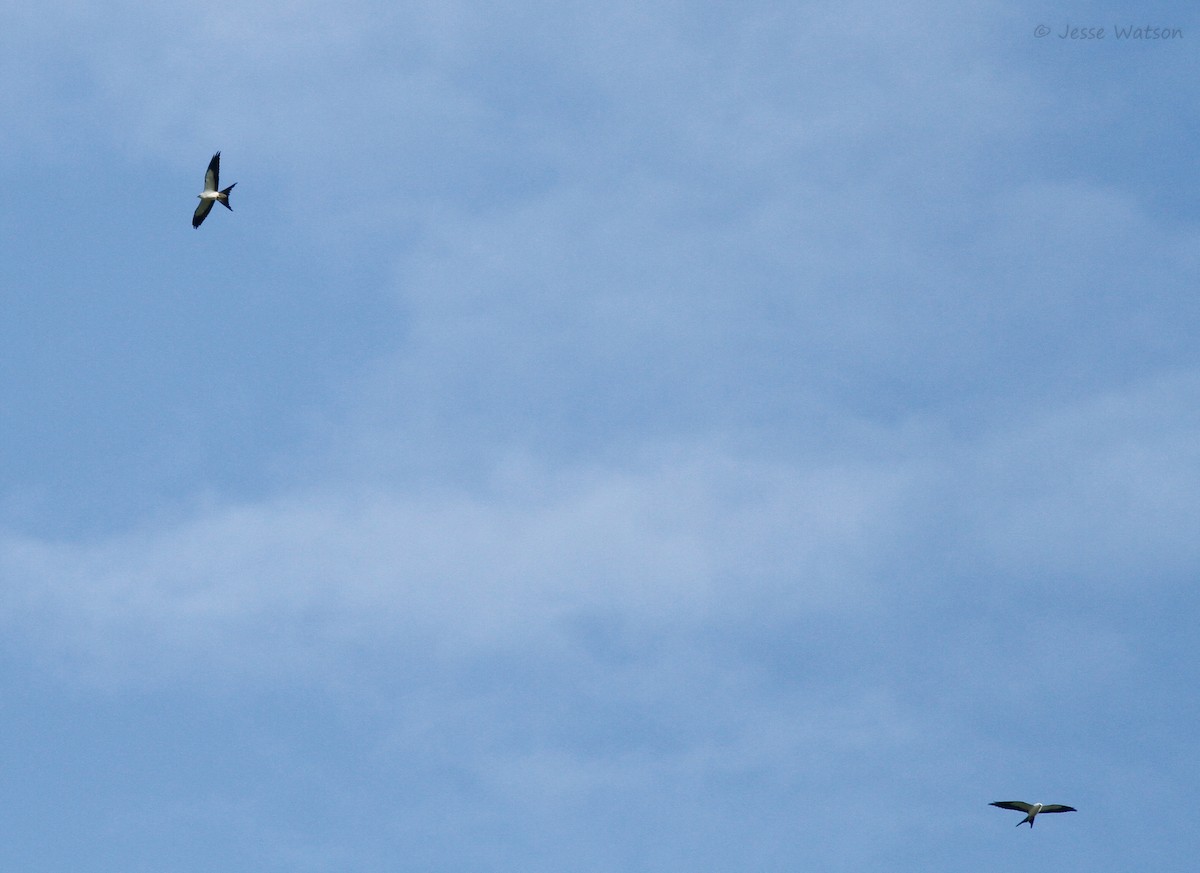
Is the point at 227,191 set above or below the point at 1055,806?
above

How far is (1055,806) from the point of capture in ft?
362

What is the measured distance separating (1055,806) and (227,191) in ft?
188

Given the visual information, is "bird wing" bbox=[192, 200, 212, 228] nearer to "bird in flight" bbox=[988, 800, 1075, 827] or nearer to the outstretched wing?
the outstretched wing

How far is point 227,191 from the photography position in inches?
4503

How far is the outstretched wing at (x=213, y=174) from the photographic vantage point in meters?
118

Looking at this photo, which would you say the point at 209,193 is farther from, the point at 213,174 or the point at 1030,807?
the point at 1030,807

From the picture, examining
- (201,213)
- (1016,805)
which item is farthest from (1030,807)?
(201,213)

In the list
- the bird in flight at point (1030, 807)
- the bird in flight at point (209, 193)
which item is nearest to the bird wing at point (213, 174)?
the bird in flight at point (209, 193)

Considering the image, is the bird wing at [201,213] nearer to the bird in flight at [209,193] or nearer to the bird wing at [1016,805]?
the bird in flight at [209,193]

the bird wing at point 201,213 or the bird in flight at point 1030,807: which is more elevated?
the bird wing at point 201,213

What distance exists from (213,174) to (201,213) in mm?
2397

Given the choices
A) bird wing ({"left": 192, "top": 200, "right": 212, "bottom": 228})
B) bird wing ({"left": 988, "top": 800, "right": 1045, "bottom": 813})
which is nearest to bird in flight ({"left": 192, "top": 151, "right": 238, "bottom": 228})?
bird wing ({"left": 192, "top": 200, "right": 212, "bottom": 228})

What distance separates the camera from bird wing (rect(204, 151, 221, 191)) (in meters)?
118

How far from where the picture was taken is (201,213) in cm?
11844
